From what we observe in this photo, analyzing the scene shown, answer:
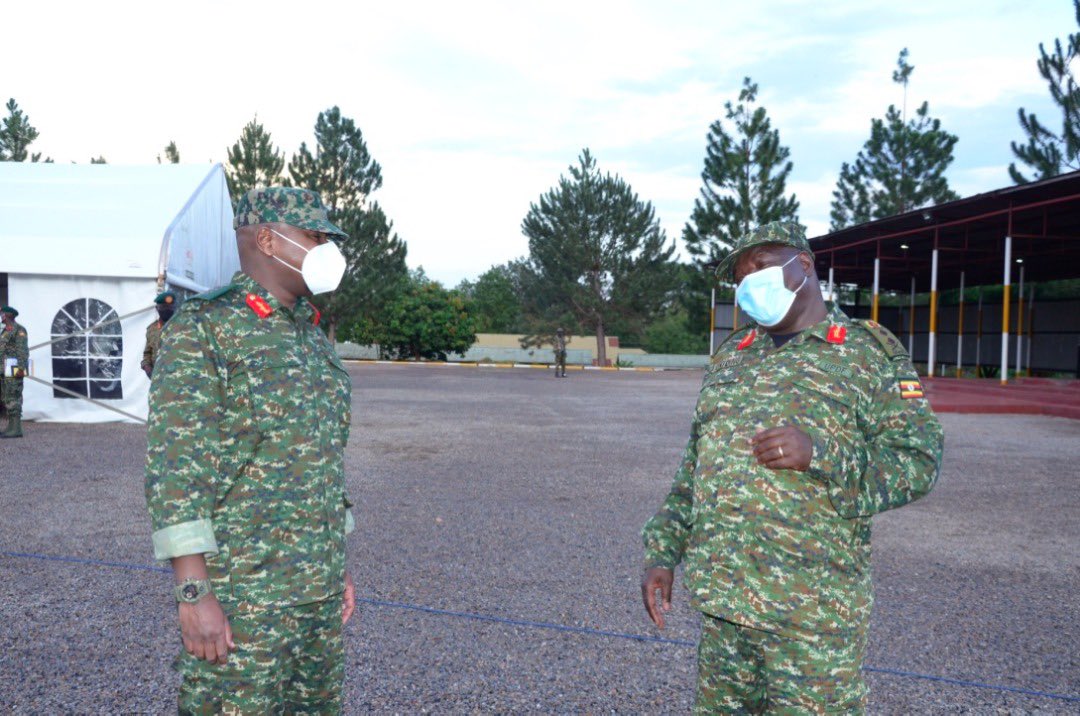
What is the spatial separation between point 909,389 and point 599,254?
133 ft

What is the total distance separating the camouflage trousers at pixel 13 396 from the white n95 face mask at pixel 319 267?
1000 cm

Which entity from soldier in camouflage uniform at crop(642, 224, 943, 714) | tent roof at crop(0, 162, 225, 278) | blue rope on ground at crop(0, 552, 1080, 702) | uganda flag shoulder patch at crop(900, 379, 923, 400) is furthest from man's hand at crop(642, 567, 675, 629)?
tent roof at crop(0, 162, 225, 278)

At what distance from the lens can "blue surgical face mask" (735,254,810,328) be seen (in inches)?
84.6

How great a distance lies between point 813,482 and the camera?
1998mm

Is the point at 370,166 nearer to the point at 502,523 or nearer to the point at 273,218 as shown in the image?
the point at 502,523

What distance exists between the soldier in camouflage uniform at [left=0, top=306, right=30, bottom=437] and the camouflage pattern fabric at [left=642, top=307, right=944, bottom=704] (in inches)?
425

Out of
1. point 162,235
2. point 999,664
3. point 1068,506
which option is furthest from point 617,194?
point 999,664

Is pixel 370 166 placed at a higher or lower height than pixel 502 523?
higher

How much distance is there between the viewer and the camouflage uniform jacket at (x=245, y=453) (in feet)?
6.23

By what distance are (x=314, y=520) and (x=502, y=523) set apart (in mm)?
A: 4088

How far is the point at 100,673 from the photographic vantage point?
3383 millimetres

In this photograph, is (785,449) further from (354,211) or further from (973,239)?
(354,211)

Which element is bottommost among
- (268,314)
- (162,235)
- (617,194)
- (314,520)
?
(314,520)

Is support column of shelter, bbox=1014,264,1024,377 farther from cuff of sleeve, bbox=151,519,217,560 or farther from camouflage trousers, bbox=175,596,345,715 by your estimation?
cuff of sleeve, bbox=151,519,217,560
